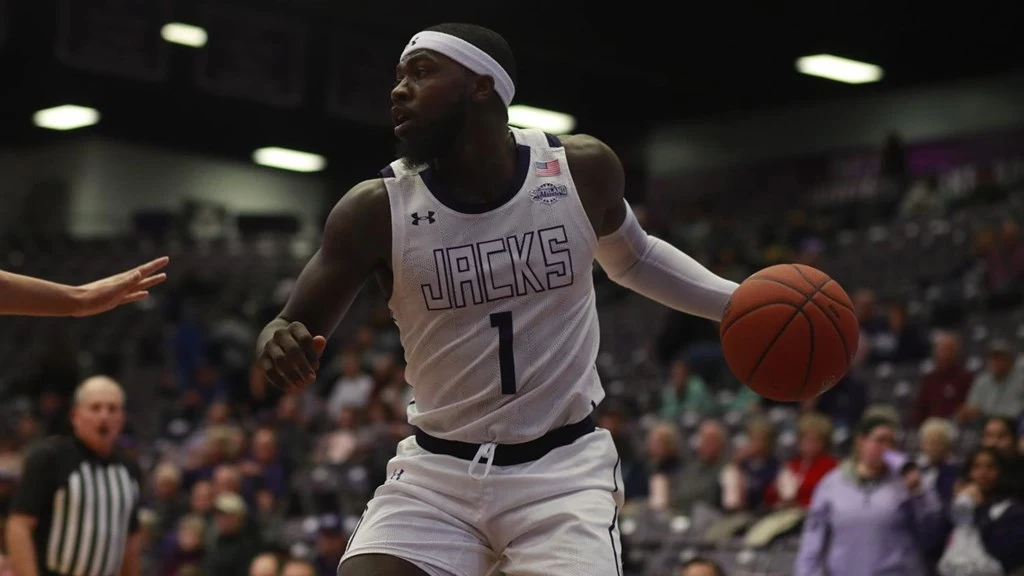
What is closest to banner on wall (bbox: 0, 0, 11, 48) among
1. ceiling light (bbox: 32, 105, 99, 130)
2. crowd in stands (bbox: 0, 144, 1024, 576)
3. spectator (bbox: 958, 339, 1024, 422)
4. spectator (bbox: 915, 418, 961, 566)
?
crowd in stands (bbox: 0, 144, 1024, 576)

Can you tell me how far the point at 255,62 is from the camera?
19438 millimetres

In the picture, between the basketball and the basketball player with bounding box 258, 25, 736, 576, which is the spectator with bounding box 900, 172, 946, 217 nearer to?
the basketball

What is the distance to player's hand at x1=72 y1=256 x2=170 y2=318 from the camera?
15.0ft

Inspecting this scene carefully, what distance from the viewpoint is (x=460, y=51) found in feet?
15.2

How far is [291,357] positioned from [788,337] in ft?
5.04

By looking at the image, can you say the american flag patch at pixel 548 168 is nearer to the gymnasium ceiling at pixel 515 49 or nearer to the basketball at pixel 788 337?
the basketball at pixel 788 337

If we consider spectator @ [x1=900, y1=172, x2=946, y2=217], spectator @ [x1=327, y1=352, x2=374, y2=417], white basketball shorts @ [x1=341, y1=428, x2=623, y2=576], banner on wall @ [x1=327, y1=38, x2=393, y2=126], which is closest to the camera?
white basketball shorts @ [x1=341, y1=428, x2=623, y2=576]

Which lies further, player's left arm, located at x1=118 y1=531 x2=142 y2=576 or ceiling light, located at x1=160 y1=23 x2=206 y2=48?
ceiling light, located at x1=160 y1=23 x2=206 y2=48

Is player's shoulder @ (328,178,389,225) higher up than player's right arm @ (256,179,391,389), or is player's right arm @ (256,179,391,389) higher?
player's shoulder @ (328,178,389,225)

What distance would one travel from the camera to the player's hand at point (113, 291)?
457cm

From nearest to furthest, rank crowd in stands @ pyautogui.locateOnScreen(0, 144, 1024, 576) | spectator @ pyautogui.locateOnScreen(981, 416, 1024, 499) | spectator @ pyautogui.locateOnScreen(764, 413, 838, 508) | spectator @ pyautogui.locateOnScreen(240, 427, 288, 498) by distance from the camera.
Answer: spectator @ pyautogui.locateOnScreen(981, 416, 1024, 499)
crowd in stands @ pyautogui.locateOnScreen(0, 144, 1024, 576)
spectator @ pyautogui.locateOnScreen(764, 413, 838, 508)
spectator @ pyautogui.locateOnScreen(240, 427, 288, 498)

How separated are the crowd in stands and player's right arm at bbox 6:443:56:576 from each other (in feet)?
1.43

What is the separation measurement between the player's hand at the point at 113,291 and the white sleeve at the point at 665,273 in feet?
4.84

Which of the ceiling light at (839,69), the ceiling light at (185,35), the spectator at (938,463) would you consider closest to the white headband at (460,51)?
the spectator at (938,463)
